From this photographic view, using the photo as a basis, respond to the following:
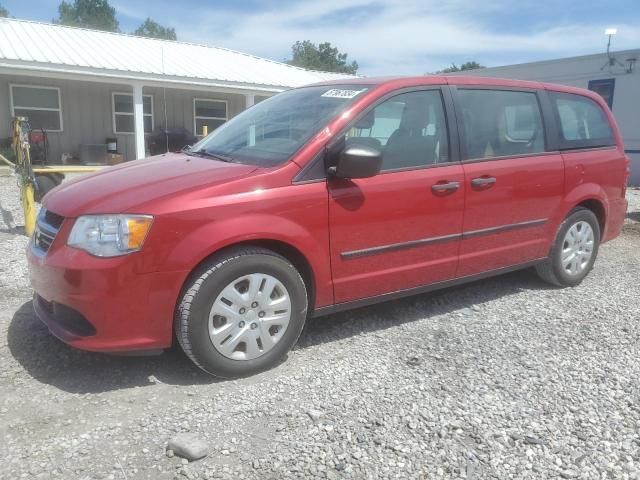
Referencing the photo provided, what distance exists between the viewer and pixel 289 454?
236cm

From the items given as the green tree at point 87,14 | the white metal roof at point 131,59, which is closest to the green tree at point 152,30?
the green tree at point 87,14

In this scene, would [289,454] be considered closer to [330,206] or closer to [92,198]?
[330,206]

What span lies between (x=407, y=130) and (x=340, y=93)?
0.52 meters

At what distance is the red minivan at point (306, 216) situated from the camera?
2719mm

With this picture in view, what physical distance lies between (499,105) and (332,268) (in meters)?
1.98

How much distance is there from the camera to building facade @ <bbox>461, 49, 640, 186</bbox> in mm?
13445

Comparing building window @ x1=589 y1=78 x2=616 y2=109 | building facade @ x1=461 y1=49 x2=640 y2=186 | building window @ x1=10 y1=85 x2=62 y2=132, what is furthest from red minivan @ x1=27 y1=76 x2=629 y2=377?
building window @ x1=10 y1=85 x2=62 y2=132

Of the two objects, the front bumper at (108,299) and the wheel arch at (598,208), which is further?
the wheel arch at (598,208)

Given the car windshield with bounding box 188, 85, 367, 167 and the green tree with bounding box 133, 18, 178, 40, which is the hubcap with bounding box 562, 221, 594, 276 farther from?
the green tree with bounding box 133, 18, 178, 40

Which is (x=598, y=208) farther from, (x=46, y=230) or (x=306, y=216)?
(x=46, y=230)

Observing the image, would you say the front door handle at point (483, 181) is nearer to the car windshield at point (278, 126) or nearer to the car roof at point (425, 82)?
the car roof at point (425, 82)

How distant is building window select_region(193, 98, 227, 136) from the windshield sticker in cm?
1423

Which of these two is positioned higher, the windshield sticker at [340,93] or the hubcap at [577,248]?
the windshield sticker at [340,93]

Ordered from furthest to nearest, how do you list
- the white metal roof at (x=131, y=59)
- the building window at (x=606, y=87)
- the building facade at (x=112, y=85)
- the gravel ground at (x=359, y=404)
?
the building window at (x=606, y=87), the building facade at (x=112, y=85), the white metal roof at (x=131, y=59), the gravel ground at (x=359, y=404)
